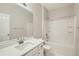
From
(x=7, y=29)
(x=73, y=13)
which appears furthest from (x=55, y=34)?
(x=7, y=29)

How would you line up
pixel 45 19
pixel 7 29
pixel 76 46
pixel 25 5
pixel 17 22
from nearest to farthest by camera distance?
pixel 7 29
pixel 17 22
pixel 25 5
pixel 76 46
pixel 45 19

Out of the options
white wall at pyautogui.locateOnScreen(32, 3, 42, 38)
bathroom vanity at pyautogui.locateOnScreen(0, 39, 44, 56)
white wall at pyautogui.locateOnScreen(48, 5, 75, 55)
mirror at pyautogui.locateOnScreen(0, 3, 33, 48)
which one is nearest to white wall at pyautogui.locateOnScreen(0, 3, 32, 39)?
mirror at pyautogui.locateOnScreen(0, 3, 33, 48)

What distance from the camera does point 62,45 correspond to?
2209 mm

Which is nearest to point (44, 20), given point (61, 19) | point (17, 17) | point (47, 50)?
point (61, 19)

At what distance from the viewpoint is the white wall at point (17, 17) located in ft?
4.52

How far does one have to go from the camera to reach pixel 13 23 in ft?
4.97

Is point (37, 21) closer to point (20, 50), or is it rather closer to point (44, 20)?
point (44, 20)

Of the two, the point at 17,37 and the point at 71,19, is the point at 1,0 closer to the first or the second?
the point at 17,37

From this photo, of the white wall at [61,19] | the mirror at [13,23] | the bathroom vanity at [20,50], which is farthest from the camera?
the white wall at [61,19]

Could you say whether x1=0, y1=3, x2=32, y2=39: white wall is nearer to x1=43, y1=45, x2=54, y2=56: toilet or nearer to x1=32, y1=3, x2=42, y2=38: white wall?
x1=32, y1=3, x2=42, y2=38: white wall

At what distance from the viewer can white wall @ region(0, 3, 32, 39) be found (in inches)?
54.3

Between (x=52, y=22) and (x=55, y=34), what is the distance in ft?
1.42

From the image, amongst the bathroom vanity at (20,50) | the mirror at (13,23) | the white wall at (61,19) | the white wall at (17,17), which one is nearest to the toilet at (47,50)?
the white wall at (61,19)

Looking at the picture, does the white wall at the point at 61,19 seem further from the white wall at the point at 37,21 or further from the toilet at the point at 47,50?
the white wall at the point at 37,21
